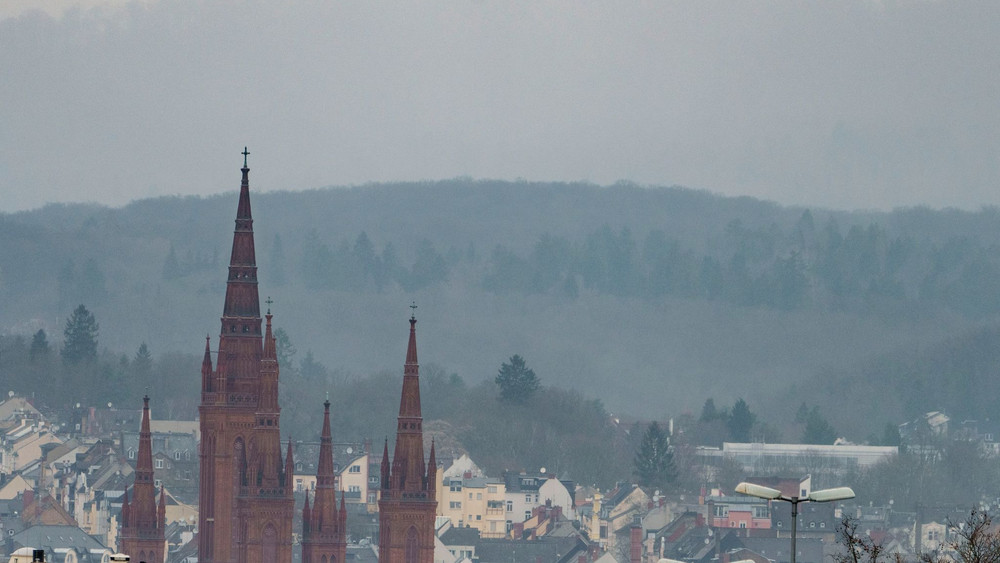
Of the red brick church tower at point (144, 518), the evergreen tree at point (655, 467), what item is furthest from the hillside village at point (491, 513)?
the red brick church tower at point (144, 518)

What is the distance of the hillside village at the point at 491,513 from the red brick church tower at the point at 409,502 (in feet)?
126

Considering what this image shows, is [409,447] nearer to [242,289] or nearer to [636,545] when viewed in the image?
[242,289]

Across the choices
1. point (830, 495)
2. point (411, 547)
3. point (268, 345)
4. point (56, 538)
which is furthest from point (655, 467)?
point (830, 495)

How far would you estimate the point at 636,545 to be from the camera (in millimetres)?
165750

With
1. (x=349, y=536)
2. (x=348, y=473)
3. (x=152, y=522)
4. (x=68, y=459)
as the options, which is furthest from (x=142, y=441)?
(x=68, y=459)

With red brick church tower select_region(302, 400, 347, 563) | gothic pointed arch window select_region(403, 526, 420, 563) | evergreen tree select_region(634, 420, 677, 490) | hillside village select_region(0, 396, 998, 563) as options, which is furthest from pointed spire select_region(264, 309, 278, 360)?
evergreen tree select_region(634, 420, 677, 490)

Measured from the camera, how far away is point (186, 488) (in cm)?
17162

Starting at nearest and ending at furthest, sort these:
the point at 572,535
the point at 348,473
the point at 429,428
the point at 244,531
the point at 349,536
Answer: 1. the point at 244,531
2. the point at 349,536
3. the point at 572,535
4. the point at 348,473
5. the point at 429,428

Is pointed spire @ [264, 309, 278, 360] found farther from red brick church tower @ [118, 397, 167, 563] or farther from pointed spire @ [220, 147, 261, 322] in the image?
red brick church tower @ [118, 397, 167, 563]

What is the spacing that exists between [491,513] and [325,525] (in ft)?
263

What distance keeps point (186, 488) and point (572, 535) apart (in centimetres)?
2321

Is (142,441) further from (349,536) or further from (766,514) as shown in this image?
(766,514)

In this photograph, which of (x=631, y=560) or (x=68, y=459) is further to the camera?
(x=68, y=459)

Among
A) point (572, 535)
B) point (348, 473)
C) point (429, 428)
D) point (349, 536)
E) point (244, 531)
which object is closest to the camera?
point (244, 531)
